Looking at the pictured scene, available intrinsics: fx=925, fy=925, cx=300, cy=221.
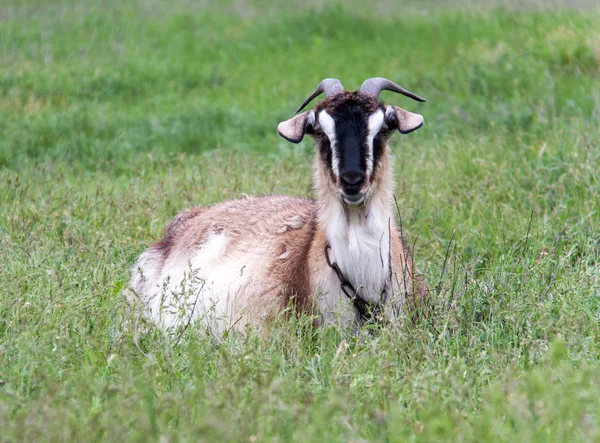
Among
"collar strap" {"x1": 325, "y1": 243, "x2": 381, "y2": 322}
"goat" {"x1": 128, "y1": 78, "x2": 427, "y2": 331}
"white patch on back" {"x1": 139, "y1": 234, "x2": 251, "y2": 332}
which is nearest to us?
"goat" {"x1": 128, "y1": 78, "x2": 427, "y2": 331}

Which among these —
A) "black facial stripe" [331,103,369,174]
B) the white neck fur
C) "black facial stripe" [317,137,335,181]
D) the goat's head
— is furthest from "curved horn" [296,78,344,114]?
the white neck fur

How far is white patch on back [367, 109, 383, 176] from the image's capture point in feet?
17.6

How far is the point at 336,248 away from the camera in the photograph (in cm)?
556

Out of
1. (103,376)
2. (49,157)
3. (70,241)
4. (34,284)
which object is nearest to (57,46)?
(49,157)

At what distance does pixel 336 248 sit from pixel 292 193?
2.89m

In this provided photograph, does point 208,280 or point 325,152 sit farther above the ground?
point 325,152

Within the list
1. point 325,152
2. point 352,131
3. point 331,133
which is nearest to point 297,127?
point 325,152

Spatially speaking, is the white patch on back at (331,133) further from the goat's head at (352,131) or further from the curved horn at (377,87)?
the curved horn at (377,87)

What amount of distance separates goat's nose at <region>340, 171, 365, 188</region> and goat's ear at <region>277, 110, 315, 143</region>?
62cm

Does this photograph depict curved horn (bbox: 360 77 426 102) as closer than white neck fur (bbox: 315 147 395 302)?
No

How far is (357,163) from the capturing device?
5.27 meters

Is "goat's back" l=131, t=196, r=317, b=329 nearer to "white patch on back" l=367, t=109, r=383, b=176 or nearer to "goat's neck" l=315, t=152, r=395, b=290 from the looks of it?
"goat's neck" l=315, t=152, r=395, b=290

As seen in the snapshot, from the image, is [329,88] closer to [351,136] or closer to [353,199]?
[351,136]

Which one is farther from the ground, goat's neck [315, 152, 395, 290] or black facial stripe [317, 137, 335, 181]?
black facial stripe [317, 137, 335, 181]
